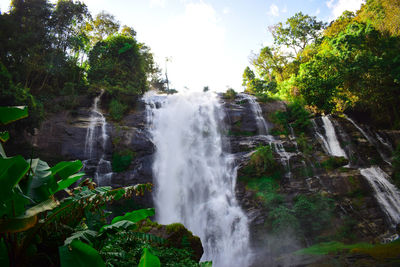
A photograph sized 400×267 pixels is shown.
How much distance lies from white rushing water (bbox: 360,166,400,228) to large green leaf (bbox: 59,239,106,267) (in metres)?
11.3

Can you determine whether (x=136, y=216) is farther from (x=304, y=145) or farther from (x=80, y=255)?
(x=304, y=145)

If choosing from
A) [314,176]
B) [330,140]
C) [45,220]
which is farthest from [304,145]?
[45,220]

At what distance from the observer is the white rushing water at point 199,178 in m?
9.73

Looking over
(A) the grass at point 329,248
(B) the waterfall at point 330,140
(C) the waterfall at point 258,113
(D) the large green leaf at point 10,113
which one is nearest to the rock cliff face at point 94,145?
(A) the grass at point 329,248

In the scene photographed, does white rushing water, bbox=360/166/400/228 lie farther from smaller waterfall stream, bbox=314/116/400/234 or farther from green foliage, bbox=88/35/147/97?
green foliage, bbox=88/35/147/97

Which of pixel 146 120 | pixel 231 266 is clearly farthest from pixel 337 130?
pixel 146 120

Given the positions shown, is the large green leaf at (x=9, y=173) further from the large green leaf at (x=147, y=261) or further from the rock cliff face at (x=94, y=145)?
the rock cliff face at (x=94, y=145)

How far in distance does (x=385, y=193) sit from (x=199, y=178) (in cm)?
861

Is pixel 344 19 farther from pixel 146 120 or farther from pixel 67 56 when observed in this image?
pixel 67 56

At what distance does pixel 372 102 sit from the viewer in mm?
16359

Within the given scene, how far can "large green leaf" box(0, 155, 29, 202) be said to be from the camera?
2304mm

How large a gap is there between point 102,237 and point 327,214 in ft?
31.6

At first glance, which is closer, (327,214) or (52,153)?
(327,214)

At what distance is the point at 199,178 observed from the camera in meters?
12.7
